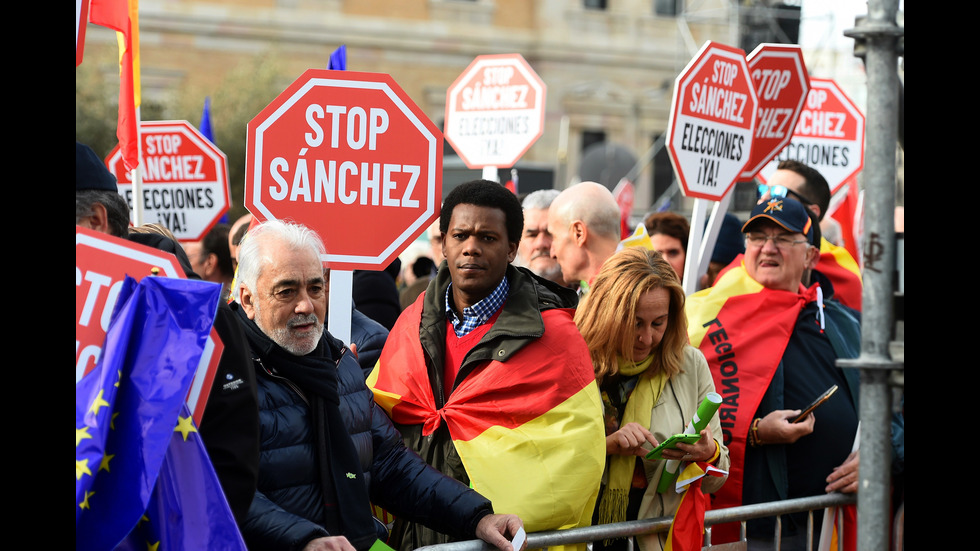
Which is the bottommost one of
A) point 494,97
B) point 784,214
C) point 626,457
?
point 626,457

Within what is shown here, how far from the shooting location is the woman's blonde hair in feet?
14.2

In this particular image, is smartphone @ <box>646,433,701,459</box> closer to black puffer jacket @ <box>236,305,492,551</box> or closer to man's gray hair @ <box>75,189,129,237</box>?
black puffer jacket @ <box>236,305,492,551</box>

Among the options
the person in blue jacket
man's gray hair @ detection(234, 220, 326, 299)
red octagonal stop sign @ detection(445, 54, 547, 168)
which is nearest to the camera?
the person in blue jacket

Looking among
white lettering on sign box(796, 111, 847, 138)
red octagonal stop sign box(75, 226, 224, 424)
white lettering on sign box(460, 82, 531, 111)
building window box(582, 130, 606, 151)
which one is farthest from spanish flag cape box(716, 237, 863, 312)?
building window box(582, 130, 606, 151)

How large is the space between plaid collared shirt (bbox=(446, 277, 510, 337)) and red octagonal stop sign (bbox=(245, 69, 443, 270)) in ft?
1.31

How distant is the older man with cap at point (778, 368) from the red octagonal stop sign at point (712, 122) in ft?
2.01

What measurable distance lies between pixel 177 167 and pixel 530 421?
4186 mm

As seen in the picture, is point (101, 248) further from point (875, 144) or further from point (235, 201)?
point (235, 201)

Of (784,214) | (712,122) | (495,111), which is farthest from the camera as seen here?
(495,111)

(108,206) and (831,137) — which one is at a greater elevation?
(831,137)

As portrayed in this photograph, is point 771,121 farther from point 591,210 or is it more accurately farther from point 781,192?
point 591,210

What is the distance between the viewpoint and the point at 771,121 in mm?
6688

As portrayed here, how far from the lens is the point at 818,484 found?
4.96m

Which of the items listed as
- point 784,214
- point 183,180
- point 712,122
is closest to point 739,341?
point 784,214
